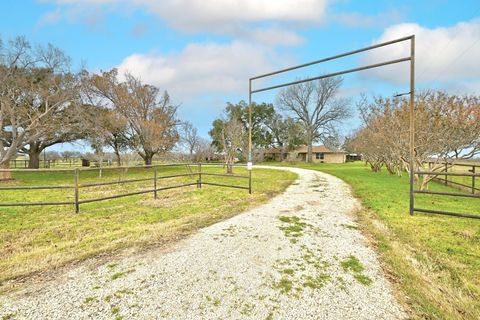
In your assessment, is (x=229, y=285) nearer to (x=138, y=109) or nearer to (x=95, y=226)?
(x=95, y=226)

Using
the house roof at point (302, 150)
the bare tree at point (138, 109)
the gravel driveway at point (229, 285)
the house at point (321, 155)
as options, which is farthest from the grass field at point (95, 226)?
the house at point (321, 155)

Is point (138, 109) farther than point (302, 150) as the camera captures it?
No

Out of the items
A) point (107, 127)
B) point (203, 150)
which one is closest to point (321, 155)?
point (203, 150)

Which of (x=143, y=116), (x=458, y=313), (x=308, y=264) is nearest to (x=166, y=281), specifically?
(x=308, y=264)

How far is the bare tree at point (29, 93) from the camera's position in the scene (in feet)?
43.8

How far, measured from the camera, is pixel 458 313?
209cm

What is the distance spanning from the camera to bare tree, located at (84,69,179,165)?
2120 cm

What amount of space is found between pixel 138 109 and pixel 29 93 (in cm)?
863

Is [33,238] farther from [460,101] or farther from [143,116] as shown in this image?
[143,116]

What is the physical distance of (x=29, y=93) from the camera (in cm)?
1432

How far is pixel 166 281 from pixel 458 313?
273cm

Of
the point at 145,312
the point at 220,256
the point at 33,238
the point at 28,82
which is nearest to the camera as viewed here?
the point at 145,312

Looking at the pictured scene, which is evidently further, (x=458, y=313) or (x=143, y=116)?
(x=143, y=116)

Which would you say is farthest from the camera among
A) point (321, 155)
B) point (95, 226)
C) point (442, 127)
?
point (321, 155)
